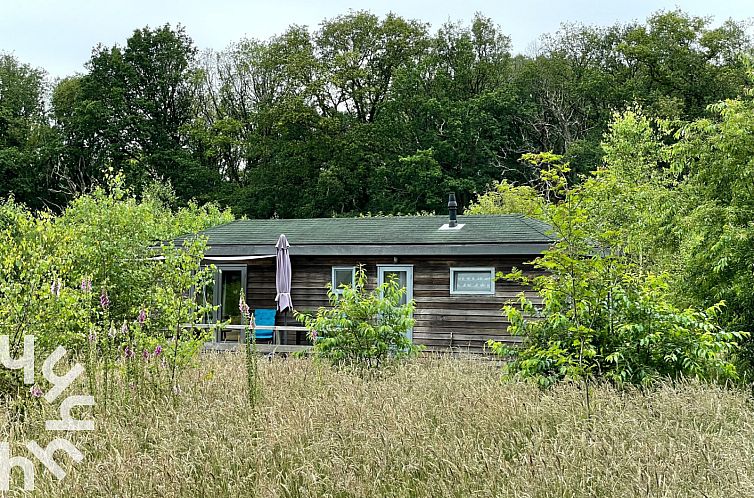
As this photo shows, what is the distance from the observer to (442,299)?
12.8m

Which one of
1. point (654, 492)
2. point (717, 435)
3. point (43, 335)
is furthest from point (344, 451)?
point (43, 335)

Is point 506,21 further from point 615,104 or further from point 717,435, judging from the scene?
point 717,435

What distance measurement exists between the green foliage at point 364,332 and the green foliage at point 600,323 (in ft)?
7.16

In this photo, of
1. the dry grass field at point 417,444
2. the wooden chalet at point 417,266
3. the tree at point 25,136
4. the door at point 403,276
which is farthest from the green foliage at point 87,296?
the tree at point 25,136

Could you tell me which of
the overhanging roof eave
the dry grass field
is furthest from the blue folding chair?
the dry grass field

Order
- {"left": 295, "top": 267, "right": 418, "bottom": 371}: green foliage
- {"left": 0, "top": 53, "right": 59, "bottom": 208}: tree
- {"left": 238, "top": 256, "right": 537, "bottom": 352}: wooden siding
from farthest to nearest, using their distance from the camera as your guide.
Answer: {"left": 0, "top": 53, "right": 59, "bottom": 208}: tree, {"left": 238, "top": 256, "right": 537, "bottom": 352}: wooden siding, {"left": 295, "top": 267, "right": 418, "bottom": 371}: green foliage

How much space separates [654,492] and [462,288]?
28.8ft

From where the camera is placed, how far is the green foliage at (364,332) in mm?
8781

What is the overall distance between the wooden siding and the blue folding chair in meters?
0.59

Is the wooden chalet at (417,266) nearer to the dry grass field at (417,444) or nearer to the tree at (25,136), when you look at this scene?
the dry grass field at (417,444)

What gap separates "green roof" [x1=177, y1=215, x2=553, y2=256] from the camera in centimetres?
1225

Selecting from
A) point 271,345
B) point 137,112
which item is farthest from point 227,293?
point 137,112

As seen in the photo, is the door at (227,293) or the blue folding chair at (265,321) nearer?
the blue folding chair at (265,321)

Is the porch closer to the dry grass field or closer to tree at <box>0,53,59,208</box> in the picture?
the dry grass field
